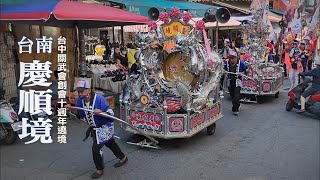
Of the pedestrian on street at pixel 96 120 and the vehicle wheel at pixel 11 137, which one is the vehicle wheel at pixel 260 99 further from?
the vehicle wheel at pixel 11 137

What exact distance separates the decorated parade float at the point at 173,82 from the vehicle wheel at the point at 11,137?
1455 mm

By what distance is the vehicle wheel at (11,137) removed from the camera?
4691 mm

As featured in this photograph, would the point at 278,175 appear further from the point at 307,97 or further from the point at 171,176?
the point at 307,97

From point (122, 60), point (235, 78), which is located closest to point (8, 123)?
point (235, 78)

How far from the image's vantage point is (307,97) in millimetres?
7152

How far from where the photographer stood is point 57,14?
15.7ft

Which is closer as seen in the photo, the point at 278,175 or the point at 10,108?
the point at 278,175

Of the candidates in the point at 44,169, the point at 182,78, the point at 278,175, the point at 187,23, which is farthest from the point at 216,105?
the point at 44,169

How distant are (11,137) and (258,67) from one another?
5800 millimetres

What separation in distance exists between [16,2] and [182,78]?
101 inches

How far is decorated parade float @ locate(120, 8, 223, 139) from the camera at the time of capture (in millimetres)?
5036

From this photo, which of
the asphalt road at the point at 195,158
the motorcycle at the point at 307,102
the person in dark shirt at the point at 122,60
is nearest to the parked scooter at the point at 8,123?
the asphalt road at the point at 195,158

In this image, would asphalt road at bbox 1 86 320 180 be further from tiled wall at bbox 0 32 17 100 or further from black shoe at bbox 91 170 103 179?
tiled wall at bbox 0 32 17 100

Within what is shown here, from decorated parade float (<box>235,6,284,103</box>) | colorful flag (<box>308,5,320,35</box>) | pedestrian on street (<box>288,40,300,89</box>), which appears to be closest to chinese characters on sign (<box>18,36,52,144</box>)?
decorated parade float (<box>235,6,284,103</box>)
